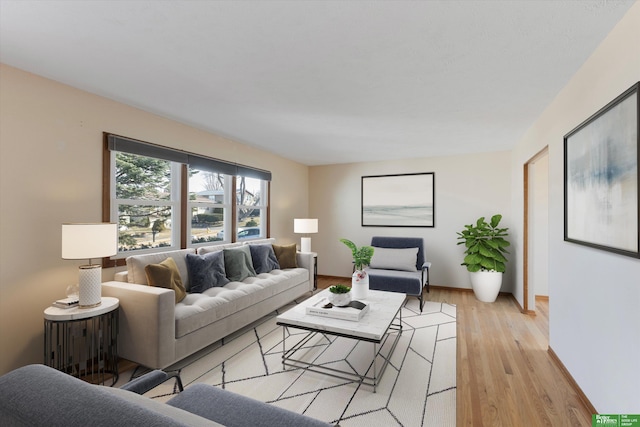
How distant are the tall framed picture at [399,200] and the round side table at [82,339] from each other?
14.3 feet

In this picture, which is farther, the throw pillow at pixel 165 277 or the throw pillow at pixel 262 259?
the throw pillow at pixel 262 259

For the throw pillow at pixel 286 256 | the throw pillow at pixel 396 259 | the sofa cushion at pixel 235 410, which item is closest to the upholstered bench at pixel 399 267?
the throw pillow at pixel 396 259

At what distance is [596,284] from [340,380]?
6.30 feet

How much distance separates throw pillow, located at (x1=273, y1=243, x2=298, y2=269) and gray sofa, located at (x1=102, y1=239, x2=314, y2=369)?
0.77 m

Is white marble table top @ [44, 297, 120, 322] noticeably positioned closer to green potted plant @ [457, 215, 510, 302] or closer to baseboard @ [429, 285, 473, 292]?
green potted plant @ [457, 215, 510, 302]

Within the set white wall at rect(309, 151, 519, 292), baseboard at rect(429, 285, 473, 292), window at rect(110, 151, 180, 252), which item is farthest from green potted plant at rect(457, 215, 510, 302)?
window at rect(110, 151, 180, 252)

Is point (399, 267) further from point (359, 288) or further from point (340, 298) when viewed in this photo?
point (340, 298)

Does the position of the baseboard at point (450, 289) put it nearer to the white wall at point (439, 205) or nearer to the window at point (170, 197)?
the white wall at point (439, 205)

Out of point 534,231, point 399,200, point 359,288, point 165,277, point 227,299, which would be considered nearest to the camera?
point 165,277

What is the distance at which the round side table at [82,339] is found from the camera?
2.16 metres

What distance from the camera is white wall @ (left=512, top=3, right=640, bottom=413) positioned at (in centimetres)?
159

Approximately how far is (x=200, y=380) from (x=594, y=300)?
2890 millimetres

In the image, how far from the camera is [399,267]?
4.61m

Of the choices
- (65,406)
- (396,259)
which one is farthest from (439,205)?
(65,406)
